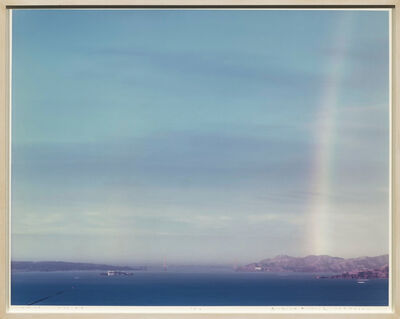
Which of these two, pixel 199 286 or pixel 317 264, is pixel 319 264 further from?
pixel 199 286

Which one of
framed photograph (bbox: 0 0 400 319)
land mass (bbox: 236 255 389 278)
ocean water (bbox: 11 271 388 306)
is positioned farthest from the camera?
land mass (bbox: 236 255 389 278)

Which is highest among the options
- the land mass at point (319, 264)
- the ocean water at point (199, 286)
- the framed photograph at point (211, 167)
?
the framed photograph at point (211, 167)

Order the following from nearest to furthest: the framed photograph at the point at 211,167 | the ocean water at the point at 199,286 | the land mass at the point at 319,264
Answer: the framed photograph at the point at 211,167 < the ocean water at the point at 199,286 < the land mass at the point at 319,264

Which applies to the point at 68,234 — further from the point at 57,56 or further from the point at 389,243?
the point at 389,243

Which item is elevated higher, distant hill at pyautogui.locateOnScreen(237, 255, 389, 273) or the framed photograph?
the framed photograph

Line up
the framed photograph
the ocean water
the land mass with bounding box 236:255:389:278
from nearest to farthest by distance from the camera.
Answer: the framed photograph → the ocean water → the land mass with bounding box 236:255:389:278

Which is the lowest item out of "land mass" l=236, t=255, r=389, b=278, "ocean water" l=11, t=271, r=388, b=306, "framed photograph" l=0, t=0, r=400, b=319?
"ocean water" l=11, t=271, r=388, b=306

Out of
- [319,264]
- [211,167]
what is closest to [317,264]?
[319,264]

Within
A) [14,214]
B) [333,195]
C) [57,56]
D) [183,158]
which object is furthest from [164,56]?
[14,214]
